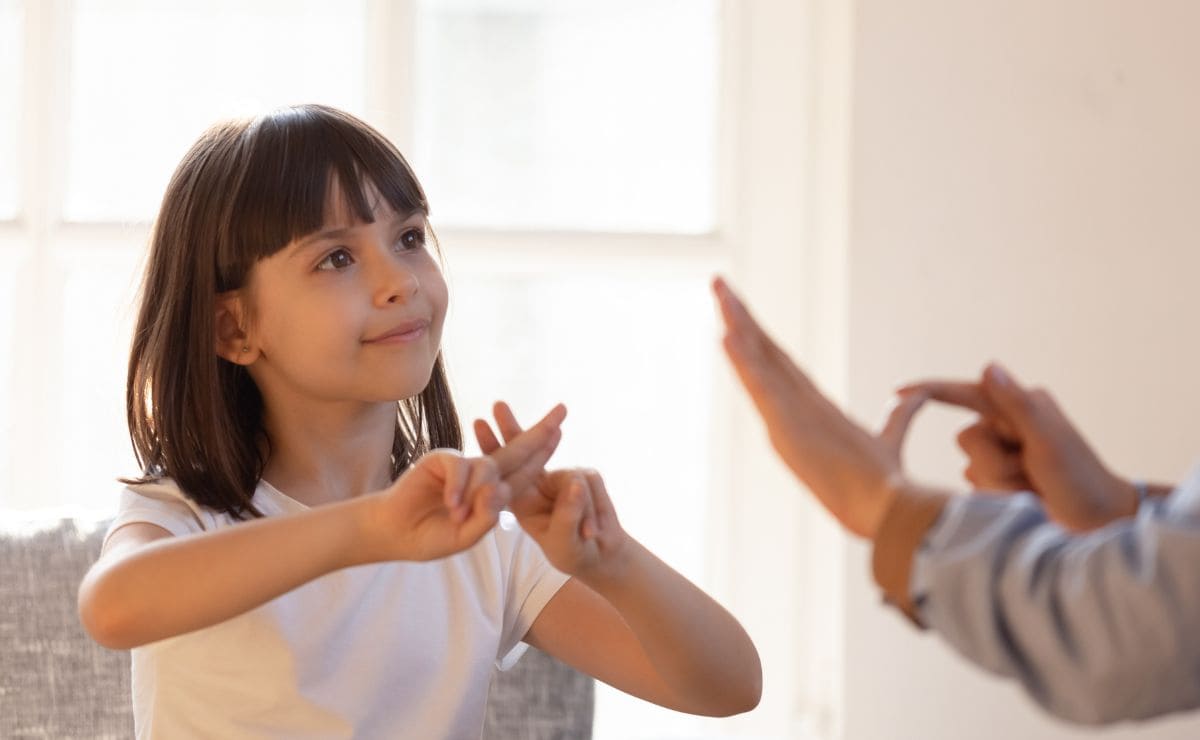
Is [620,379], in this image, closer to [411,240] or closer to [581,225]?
[581,225]

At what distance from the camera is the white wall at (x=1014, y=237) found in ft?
6.34

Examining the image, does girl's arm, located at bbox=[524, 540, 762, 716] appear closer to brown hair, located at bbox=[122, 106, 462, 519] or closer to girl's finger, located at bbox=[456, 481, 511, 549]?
girl's finger, located at bbox=[456, 481, 511, 549]

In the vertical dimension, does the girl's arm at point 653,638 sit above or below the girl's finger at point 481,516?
below

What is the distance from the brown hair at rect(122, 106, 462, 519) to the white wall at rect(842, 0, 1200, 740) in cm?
82

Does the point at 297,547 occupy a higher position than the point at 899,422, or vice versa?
the point at 899,422

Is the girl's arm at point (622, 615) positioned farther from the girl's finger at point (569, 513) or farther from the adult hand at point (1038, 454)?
the adult hand at point (1038, 454)

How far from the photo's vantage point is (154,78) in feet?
7.36

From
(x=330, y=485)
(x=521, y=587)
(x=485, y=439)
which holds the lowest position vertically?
(x=521, y=587)

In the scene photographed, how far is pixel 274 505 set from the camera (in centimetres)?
141

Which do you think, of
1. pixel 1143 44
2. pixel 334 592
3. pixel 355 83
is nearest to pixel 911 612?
pixel 334 592

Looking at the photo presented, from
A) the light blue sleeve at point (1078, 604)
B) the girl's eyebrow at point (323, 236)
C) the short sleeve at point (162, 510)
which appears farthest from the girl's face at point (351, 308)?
the light blue sleeve at point (1078, 604)

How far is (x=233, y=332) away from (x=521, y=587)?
38 cm

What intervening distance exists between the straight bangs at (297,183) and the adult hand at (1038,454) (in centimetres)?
57

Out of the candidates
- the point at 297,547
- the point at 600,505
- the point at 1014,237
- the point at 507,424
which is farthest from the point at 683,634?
the point at 1014,237
